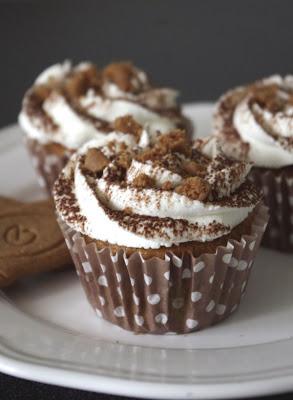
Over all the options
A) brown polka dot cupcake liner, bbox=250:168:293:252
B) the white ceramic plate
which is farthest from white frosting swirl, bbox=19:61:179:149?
the white ceramic plate

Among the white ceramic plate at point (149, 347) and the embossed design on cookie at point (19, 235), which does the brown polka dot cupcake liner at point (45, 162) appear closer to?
the embossed design on cookie at point (19, 235)

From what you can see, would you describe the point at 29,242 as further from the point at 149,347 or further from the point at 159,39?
the point at 159,39

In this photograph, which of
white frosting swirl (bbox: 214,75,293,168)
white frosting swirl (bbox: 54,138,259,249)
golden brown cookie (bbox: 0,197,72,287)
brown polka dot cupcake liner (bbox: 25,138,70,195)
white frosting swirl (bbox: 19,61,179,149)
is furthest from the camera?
brown polka dot cupcake liner (bbox: 25,138,70,195)

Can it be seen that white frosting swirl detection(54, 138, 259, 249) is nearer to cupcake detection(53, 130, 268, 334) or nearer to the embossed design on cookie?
cupcake detection(53, 130, 268, 334)

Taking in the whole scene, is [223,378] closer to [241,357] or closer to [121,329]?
[241,357]

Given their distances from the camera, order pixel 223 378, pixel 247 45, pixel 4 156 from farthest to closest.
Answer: pixel 247 45 < pixel 4 156 < pixel 223 378

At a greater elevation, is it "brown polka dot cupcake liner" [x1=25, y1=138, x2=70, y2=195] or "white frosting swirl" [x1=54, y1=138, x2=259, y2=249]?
"white frosting swirl" [x1=54, y1=138, x2=259, y2=249]

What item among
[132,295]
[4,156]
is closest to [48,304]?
[132,295]

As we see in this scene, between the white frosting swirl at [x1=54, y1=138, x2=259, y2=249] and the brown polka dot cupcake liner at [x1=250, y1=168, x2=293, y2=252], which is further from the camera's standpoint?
the brown polka dot cupcake liner at [x1=250, y1=168, x2=293, y2=252]
